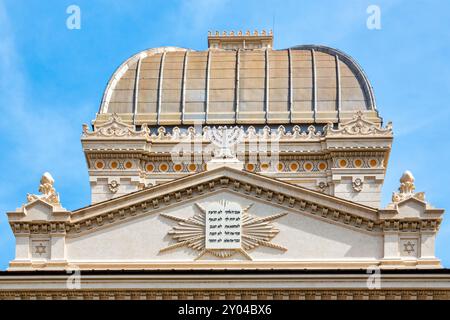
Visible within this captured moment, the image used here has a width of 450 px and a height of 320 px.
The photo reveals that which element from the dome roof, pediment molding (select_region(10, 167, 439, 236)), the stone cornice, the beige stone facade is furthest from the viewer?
the dome roof

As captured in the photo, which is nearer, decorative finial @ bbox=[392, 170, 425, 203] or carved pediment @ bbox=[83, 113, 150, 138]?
decorative finial @ bbox=[392, 170, 425, 203]

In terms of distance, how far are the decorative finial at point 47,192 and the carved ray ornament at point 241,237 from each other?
574 cm

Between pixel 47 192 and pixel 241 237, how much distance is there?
9.79 meters

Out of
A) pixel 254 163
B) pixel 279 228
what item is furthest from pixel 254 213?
pixel 254 163

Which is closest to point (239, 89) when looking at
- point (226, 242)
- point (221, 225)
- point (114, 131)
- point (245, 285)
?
point (114, 131)

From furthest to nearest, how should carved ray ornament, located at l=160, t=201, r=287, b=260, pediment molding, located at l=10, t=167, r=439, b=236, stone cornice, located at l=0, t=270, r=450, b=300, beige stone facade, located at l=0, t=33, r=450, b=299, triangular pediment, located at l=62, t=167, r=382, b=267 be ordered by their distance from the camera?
1. pediment molding, located at l=10, t=167, r=439, b=236
2. triangular pediment, located at l=62, t=167, r=382, b=267
3. carved ray ornament, located at l=160, t=201, r=287, b=260
4. beige stone facade, located at l=0, t=33, r=450, b=299
5. stone cornice, located at l=0, t=270, r=450, b=300

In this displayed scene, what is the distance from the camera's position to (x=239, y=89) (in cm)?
9788

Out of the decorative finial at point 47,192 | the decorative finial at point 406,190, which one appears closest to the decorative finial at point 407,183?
the decorative finial at point 406,190

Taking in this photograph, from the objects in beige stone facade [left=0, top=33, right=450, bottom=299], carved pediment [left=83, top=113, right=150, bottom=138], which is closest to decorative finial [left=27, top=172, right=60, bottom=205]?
beige stone facade [left=0, top=33, right=450, bottom=299]

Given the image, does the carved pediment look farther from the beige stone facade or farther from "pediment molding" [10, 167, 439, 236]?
"pediment molding" [10, 167, 439, 236]

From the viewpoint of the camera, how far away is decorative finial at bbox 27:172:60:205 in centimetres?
7575

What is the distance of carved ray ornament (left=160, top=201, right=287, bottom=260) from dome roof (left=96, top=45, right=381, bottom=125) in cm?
2091

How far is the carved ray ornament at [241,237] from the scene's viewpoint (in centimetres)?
7431

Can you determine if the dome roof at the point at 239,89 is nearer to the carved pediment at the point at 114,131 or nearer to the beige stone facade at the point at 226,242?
the carved pediment at the point at 114,131
